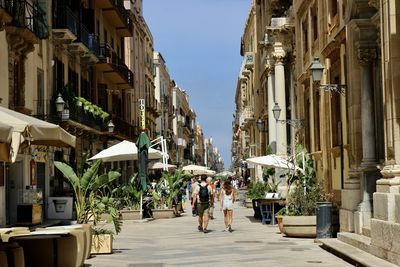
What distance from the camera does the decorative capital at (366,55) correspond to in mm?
15906

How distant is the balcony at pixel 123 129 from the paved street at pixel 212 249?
1910cm

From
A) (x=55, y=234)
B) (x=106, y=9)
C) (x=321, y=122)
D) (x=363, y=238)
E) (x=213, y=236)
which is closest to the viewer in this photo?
(x=55, y=234)

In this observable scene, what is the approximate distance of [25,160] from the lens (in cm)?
2608

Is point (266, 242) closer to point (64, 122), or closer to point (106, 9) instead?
point (64, 122)

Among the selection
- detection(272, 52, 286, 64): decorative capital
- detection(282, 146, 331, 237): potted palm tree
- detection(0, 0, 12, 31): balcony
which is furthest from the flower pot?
detection(272, 52, 286, 64): decorative capital

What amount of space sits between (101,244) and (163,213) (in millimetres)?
13668

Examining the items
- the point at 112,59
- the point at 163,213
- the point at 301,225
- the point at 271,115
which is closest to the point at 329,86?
the point at 301,225

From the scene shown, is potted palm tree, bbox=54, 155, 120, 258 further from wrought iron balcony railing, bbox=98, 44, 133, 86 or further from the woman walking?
wrought iron balcony railing, bbox=98, 44, 133, 86

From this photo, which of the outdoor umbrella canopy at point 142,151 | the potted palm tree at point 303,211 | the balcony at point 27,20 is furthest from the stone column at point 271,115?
the potted palm tree at point 303,211

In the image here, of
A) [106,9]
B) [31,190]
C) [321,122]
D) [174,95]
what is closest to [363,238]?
[321,122]

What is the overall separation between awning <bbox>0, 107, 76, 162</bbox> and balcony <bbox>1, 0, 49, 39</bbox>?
1245 cm

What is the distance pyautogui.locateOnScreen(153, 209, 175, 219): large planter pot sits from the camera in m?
28.9

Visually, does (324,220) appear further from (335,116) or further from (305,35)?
(305,35)

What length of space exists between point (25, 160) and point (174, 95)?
79372 millimetres
